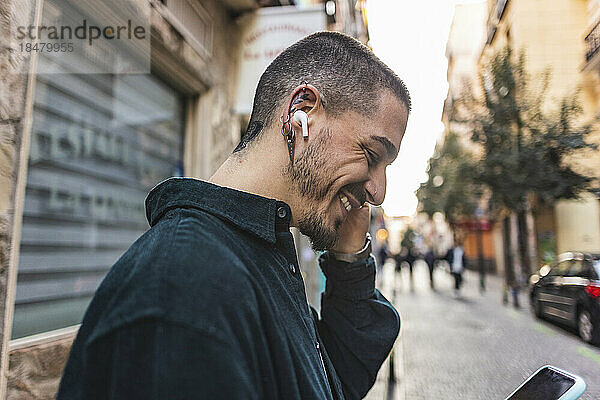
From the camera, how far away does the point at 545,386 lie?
46.1 inches

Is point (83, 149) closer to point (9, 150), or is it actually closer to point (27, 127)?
point (27, 127)

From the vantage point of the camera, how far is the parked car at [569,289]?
642 cm

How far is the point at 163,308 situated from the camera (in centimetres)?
70

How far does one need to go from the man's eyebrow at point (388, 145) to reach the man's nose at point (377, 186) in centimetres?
5

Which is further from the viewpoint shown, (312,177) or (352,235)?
(352,235)

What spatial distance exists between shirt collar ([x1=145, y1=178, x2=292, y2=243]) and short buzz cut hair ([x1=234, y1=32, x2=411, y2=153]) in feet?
0.78

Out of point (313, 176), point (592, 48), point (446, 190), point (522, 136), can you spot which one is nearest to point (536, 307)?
point (522, 136)

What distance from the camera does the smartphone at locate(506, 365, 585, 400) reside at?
3.53 feet

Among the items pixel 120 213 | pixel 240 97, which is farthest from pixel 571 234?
pixel 120 213

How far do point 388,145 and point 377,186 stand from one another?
130 mm

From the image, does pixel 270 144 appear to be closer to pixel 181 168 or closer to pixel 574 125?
pixel 181 168

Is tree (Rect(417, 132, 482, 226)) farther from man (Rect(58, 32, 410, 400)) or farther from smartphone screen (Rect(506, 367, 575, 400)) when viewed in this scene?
smartphone screen (Rect(506, 367, 575, 400))

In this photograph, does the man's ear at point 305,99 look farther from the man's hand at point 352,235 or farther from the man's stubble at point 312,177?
the man's hand at point 352,235

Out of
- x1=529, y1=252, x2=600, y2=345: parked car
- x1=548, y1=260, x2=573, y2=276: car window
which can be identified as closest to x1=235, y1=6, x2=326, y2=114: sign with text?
x1=529, y1=252, x2=600, y2=345: parked car
